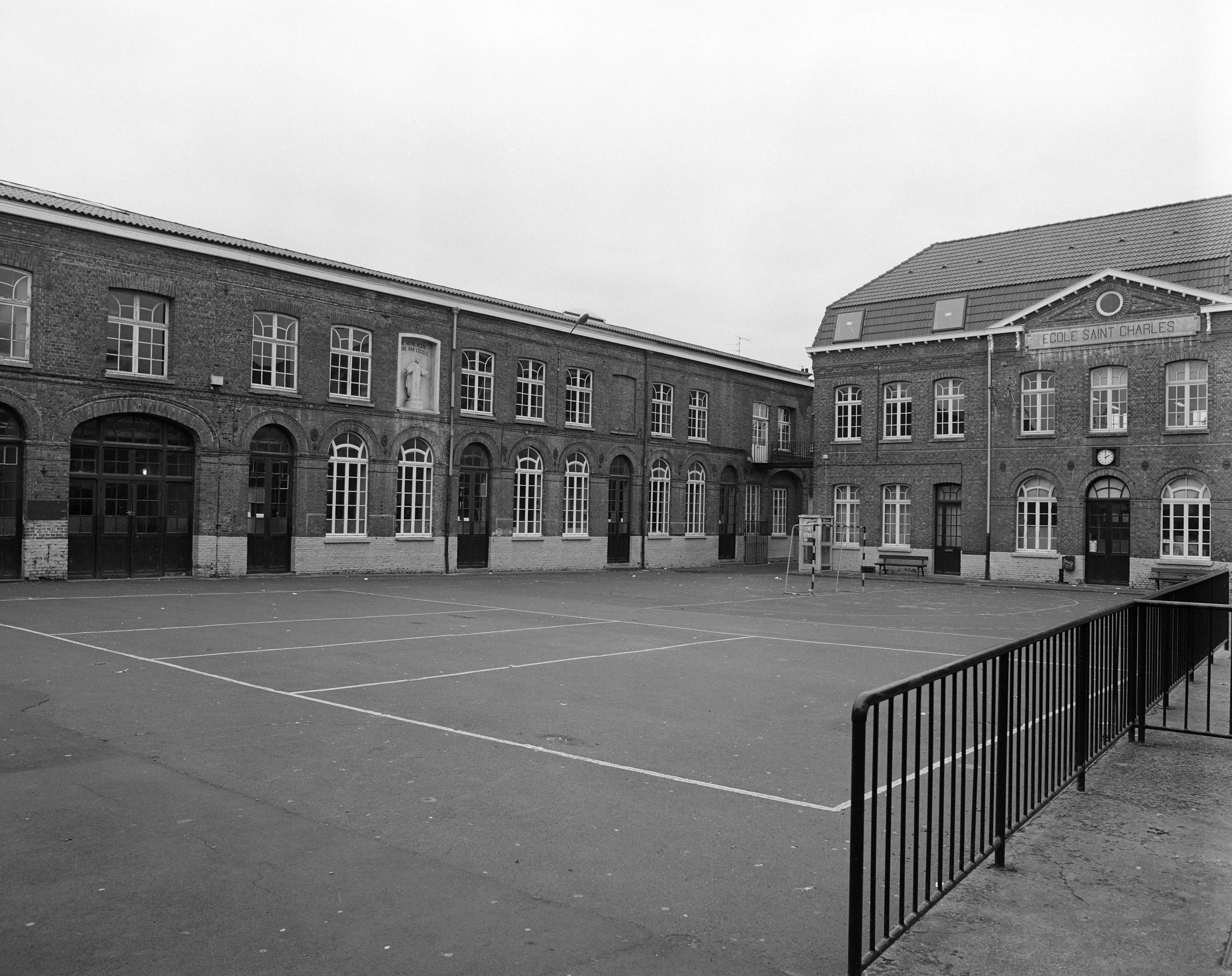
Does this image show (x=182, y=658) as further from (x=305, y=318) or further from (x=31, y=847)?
(x=305, y=318)

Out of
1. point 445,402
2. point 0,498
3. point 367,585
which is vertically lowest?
point 367,585

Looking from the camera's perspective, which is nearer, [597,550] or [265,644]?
[265,644]

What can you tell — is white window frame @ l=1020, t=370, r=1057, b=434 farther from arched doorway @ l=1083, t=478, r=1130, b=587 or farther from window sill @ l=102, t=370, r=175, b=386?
window sill @ l=102, t=370, r=175, b=386

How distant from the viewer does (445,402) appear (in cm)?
3262

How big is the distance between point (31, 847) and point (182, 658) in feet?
24.0

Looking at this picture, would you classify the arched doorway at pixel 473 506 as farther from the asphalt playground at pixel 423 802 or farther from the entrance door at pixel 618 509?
the asphalt playground at pixel 423 802

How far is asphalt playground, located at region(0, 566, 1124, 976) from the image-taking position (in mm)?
4422

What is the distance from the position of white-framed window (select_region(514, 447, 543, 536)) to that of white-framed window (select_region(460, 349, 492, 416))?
2324mm

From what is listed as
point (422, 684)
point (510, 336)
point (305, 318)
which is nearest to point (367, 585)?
point (305, 318)

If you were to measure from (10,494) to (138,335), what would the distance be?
5.00m

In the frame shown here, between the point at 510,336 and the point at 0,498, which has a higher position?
the point at 510,336

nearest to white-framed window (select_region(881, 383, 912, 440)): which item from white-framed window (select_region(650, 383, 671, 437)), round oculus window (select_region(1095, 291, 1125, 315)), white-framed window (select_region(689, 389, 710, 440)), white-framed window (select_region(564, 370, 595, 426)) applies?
round oculus window (select_region(1095, 291, 1125, 315))

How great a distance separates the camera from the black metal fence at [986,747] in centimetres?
430

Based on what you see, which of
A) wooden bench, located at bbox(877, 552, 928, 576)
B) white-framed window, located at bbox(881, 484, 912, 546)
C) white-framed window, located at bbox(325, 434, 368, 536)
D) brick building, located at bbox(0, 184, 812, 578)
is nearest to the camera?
brick building, located at bbox(0, 184, 812, 578)
